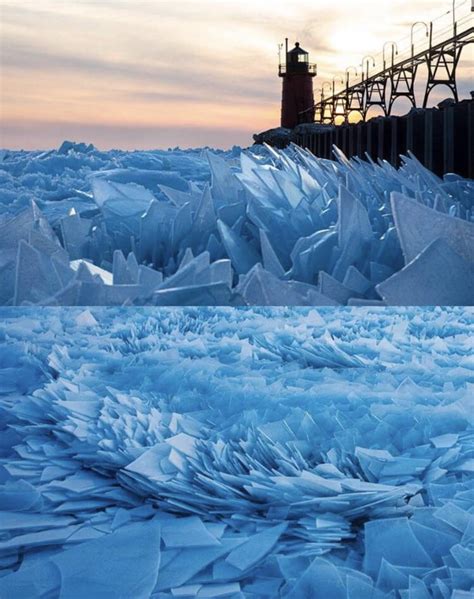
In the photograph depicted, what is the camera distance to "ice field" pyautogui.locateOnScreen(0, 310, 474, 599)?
441 mm

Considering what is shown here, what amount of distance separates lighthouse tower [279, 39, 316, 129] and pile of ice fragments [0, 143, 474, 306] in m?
21.5

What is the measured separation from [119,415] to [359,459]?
190 mm

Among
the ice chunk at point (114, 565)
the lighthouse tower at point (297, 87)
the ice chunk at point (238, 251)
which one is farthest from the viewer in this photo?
the lighthouse tower at point (297, 87)

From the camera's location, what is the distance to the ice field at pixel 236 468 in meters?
0.44

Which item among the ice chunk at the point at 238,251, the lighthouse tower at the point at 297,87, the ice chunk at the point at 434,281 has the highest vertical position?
the lighthouse tower at the point at 297,87

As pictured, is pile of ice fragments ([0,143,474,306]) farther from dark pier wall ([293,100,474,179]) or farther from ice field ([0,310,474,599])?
dark pier wall ([293,100,474,179])

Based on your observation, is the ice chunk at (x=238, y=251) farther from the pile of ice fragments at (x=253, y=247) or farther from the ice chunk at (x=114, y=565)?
the ice chunk at (x=114, y=565)

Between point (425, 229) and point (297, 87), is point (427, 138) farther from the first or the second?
point (297, 87)

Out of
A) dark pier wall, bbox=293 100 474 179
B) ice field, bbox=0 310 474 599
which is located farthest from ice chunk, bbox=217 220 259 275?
dark pier wall, bbox=293 100 474 179

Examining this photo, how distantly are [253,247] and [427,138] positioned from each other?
384 centimetres

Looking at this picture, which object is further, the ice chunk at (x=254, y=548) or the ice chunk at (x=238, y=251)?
the ice chunk at (x=238, y=251)

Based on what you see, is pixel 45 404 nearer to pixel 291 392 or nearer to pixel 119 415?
pixel 119 415

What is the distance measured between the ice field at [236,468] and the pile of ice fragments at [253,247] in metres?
0.18

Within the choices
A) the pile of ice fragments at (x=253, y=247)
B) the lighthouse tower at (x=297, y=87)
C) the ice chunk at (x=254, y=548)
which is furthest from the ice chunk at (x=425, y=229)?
the lighthouse tower at (x=297, y=87)
